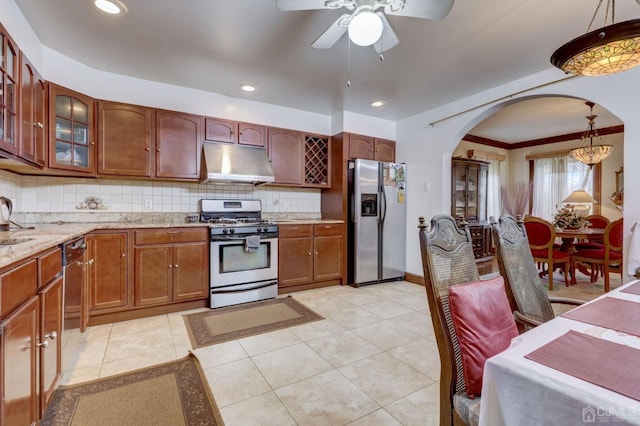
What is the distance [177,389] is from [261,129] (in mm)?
2959

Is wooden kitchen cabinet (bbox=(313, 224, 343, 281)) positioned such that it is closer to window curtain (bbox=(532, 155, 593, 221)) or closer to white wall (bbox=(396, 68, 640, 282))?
white wall (bbox=(396, 68, 640, 282))

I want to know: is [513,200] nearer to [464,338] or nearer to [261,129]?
[261,129]

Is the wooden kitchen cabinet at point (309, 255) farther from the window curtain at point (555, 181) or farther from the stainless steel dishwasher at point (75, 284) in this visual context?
the window curtain at point (555, 181)

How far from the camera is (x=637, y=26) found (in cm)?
119

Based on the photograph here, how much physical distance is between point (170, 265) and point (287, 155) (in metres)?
1.96

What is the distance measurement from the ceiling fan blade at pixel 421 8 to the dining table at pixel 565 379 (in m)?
1.59

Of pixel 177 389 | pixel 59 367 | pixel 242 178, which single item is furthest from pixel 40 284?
pixel 242 178

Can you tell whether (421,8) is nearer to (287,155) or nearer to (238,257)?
(287,155)

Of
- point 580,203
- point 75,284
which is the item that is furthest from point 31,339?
point 580,203

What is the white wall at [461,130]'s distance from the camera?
2.47 m

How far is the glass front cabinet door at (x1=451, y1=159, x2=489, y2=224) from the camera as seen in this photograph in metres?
5.67

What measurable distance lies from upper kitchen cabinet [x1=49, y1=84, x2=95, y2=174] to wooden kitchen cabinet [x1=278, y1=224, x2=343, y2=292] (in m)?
2.09

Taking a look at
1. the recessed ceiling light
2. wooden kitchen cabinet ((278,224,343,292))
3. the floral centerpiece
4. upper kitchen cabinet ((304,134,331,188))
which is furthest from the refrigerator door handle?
the recessed ceiling light

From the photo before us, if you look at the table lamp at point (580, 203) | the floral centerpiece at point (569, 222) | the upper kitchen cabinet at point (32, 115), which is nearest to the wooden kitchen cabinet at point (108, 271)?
the upper kitchen cabinet at point (32, 115)
